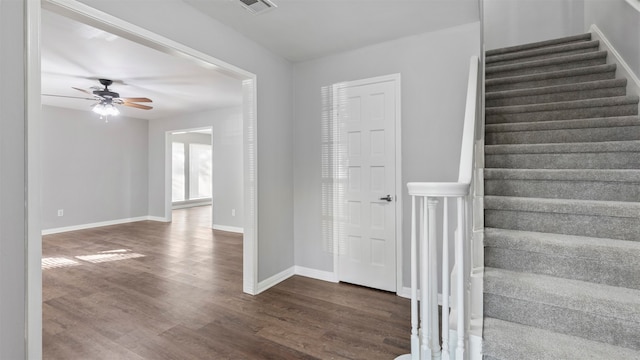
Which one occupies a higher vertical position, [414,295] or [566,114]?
[566,114]

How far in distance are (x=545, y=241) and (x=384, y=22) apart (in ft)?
7.00

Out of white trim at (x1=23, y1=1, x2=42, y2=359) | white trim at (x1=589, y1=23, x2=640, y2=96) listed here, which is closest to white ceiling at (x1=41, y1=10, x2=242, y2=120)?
white trim at (x1=23, y1=1, x2=42, y2=359)

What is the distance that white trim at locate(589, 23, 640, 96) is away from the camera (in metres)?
2.31

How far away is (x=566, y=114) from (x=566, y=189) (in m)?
0.94

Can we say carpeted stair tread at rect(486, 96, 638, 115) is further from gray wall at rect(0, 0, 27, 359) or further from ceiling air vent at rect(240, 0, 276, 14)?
gray wall at rect(0, 0, 27, 359)

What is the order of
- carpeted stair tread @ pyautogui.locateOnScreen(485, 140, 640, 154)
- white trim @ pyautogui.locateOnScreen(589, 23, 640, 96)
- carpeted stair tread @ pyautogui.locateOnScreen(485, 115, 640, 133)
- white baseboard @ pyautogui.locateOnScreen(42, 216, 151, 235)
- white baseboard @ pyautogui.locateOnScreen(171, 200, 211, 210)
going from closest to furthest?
carpeted stair tread @ pyautogui.locateOnScreen(485, 140, 640, 154) < carpeted stair tread @ pyautogui.locateOnScreen(485, 115, 640, 133) < white trim @ pyautogui.locateOnScreen(589, 23, 640, 96) < white baseboard @ pyautogui.locateOnScreen(42, 216, 151, 235) < white baseboard @ pyautogui.locateOnScreen(171, 200, 211, 210)

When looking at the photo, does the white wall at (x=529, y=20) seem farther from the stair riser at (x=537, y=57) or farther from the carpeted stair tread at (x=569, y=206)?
the carpeted stair tread at (x=569, y=206)

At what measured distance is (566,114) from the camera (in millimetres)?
2385

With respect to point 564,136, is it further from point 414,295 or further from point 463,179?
point 414,295

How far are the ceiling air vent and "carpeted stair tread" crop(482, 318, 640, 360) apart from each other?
2567 millimetres

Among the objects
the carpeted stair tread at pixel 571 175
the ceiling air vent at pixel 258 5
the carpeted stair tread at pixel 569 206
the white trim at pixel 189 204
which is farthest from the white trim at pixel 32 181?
the white trim at pixel 189 204

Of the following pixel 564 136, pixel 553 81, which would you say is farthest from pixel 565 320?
pixel 553 81

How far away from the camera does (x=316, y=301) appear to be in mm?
2781

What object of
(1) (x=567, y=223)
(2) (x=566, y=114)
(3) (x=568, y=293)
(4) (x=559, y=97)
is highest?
(4) (x=559, y=97)
